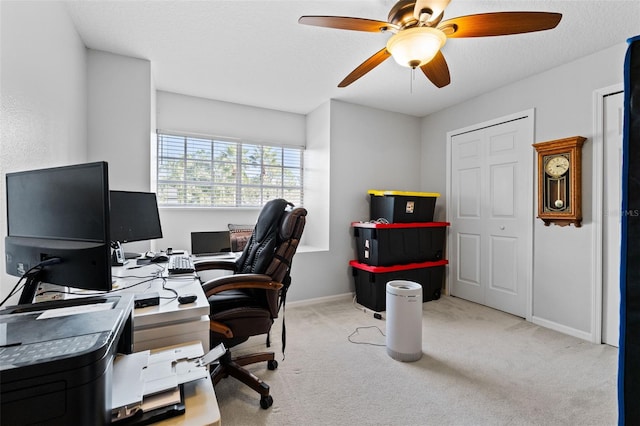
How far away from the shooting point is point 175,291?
53.2 inches

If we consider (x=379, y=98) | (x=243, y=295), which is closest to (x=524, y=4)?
(x=379, y=98)

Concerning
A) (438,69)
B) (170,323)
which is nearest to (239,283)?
(170,323)

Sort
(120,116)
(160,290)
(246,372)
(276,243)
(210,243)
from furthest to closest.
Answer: (210,243), (120,116), (276,243), (246,372), (160,290)

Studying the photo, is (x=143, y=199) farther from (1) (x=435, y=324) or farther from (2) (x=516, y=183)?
(2) (x=516, y=183)

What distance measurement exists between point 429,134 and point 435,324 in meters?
2.61

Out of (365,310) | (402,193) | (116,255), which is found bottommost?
(365,310)

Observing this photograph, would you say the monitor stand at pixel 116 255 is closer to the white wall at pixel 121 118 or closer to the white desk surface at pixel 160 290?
the white desk surface at pixel 160 290

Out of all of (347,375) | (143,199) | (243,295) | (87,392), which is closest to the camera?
(87,392)

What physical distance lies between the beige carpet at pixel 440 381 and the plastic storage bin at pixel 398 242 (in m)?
0.85

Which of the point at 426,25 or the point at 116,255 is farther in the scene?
the point at 116,255

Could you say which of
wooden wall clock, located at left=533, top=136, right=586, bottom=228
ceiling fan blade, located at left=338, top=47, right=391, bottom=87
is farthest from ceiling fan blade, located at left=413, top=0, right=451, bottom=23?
wooden wall clock, located at left=533, top=136, right=586, bottom=228

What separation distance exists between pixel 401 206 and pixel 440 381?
1.96 m

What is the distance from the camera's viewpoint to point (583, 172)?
255cm

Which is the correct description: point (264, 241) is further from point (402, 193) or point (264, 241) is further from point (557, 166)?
point (557, 166)
